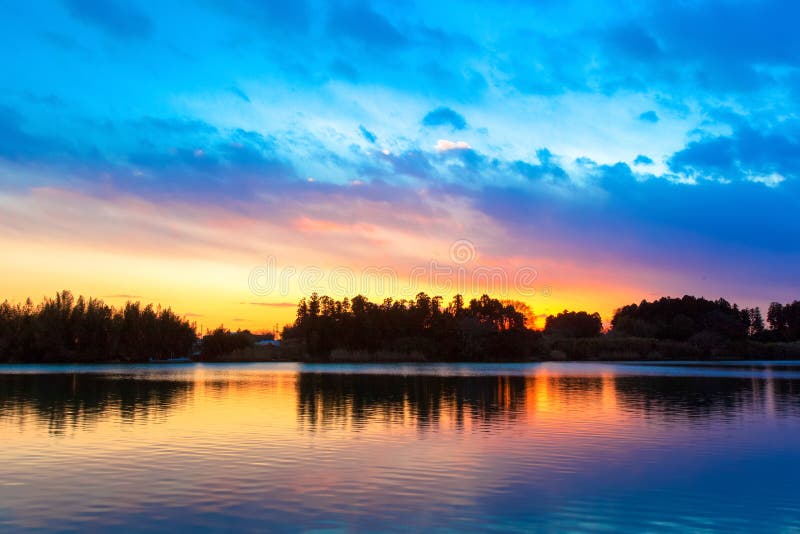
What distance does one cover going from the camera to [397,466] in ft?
57.4

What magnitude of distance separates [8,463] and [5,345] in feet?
333

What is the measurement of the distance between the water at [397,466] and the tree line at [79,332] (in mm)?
80427

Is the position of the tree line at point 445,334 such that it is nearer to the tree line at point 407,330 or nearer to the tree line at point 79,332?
the tree line at point 407,330

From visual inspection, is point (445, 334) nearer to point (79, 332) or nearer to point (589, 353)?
point (589, 353)

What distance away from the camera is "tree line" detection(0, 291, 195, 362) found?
105 meters

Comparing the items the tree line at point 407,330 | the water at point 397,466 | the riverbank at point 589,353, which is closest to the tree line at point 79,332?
the riverbank at point 589,353

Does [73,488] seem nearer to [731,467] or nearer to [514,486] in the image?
[514,486]

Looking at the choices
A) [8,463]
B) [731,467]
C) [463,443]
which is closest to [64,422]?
[8,463]

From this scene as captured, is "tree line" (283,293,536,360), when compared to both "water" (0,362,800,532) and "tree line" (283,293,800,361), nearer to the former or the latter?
"tree line" (283,293,800,361)

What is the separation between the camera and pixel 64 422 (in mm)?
25656

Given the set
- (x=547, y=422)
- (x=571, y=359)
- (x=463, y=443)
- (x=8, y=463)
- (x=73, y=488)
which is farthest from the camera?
(x=571, y=359)

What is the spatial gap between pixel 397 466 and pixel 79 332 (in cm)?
10402

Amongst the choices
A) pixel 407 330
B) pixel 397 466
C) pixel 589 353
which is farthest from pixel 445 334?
pixel 397 466

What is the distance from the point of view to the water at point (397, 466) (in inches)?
496
